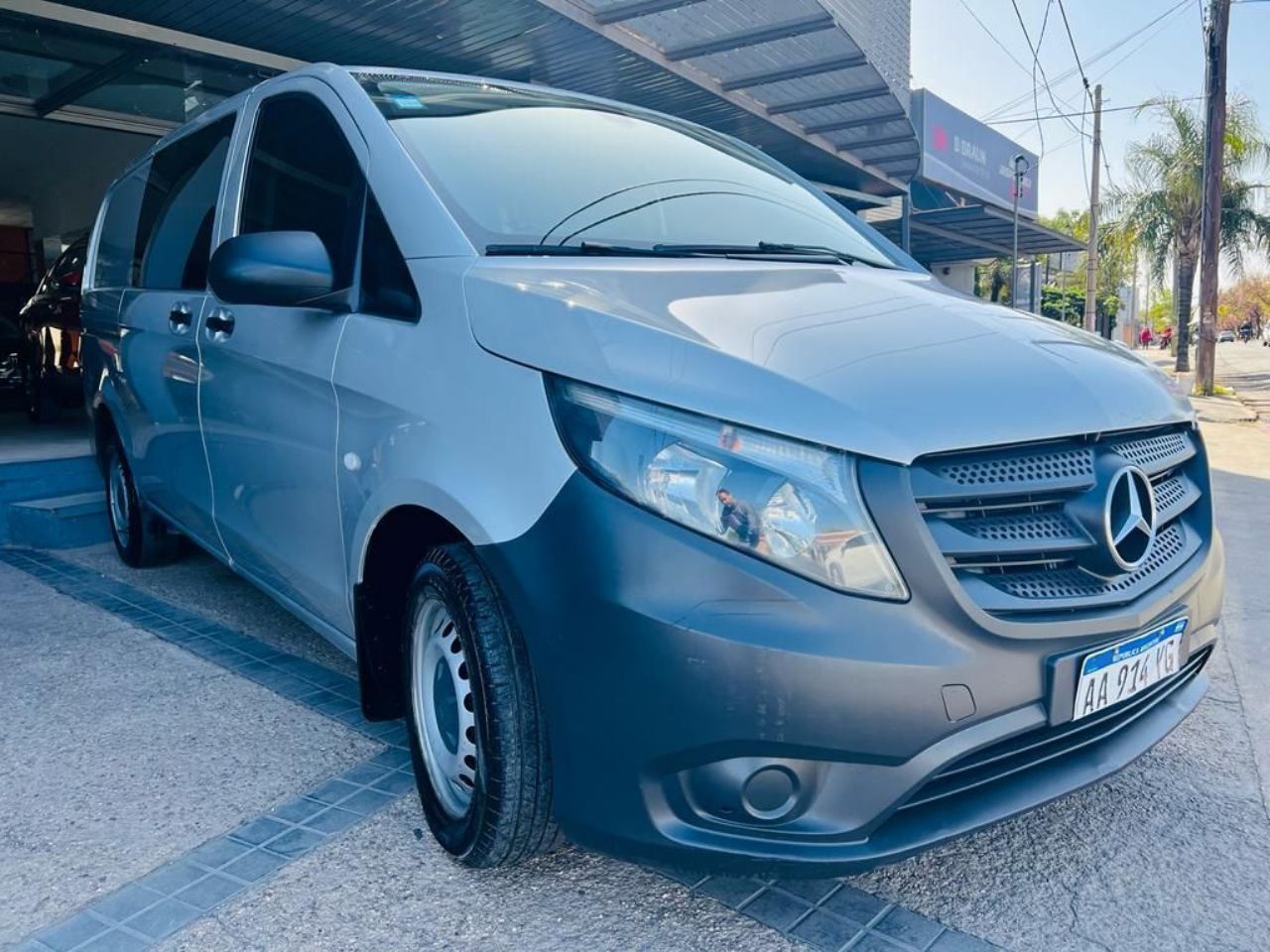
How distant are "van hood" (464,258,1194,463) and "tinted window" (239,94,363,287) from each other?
59 cm

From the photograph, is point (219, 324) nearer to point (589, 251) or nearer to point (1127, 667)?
point (589, 251)

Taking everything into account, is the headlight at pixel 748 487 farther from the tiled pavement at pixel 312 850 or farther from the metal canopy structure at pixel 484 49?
the metal canopy structure at pixel 484 49

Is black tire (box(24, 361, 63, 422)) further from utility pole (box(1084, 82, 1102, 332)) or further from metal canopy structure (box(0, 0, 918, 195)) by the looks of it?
utility pole (box(1084, 82, 1102, 332))

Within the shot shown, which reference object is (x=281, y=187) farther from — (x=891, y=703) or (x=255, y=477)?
(x=891, y=703)

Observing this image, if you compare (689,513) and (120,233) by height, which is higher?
(120,233)

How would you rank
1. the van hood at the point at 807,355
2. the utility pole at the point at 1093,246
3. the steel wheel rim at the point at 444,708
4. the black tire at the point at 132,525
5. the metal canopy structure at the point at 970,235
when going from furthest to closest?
1. the utility pole at the point at 1093,246
2. the metal canopy structure at the point at 970,235
3. the black tire at the point at 132,525
4. the steel wheel rim at the point at 444,708
5. the van hood at the point at 807,355

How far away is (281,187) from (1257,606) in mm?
4063

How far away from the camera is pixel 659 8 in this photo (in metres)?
7.95

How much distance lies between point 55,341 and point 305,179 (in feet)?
19.4

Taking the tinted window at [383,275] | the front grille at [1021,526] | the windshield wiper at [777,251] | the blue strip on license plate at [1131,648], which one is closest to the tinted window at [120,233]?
the tinted window at [383,275]

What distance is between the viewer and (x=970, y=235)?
25672 millimetres

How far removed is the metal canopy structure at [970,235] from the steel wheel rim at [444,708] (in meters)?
18.1

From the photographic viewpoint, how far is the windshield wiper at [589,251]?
224 cm

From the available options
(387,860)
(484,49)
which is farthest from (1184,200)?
(387,860)
